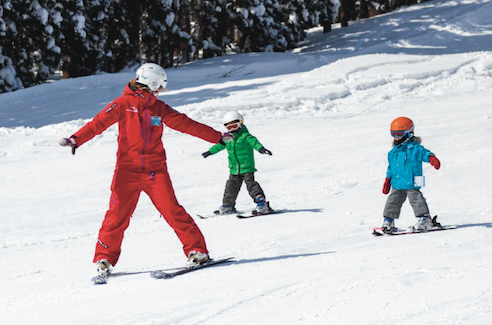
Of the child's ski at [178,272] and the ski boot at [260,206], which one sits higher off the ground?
the child's ski at [178,272]

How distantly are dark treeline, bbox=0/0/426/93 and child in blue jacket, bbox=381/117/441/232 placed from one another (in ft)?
61.8

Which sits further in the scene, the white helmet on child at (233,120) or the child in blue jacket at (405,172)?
the white helmet on child at (233,120)

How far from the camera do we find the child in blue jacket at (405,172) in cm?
675

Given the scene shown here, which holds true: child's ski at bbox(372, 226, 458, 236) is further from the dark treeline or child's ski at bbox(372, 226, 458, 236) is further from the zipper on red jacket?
the dark treeline

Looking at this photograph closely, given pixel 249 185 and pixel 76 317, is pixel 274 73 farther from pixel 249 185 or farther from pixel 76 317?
pixel 76 317

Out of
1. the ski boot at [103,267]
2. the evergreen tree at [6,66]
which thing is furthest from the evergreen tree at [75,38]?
the ski boot at [103,267]

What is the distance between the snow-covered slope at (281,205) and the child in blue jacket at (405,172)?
382 mm

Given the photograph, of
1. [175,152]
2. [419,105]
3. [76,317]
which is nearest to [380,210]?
[76,317]

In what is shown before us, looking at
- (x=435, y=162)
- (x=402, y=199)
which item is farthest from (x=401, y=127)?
(x=402, y=199)

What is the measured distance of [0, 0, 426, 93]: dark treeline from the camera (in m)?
23.7

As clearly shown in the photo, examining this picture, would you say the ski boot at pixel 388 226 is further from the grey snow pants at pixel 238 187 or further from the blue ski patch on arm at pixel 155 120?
the blue ski patch on arm at pixel 155 120

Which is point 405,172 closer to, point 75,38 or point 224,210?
point 224,210

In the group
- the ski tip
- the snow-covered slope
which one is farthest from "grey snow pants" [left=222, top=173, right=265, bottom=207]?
the ski tip

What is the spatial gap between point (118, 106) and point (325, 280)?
212 cm
